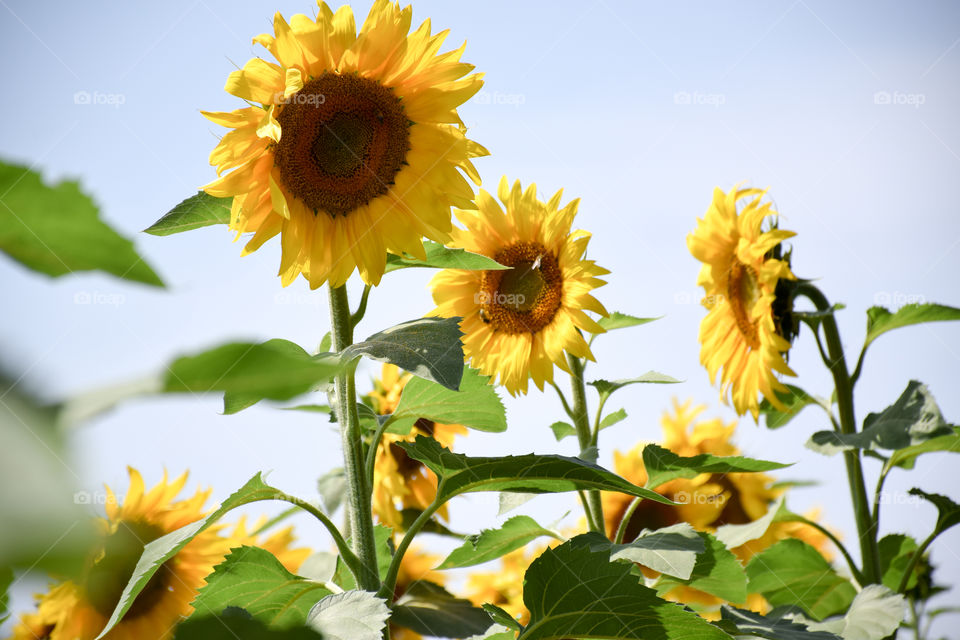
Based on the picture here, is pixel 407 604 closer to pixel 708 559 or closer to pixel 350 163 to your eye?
pixel 708 559

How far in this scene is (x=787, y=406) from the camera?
4.39 feet

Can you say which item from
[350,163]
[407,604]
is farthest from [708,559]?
[350,163]

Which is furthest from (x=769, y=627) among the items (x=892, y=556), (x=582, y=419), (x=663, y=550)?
(x=892, y=556)

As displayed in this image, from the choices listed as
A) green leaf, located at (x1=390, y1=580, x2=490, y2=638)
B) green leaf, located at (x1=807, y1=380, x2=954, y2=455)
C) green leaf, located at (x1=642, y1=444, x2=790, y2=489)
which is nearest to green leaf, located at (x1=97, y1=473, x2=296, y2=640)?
green leaf, located at (x1=390, y1=580, x2=490, y2=638)

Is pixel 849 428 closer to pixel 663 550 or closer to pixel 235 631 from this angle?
pixel 663 550

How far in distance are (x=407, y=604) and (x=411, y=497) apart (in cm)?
34

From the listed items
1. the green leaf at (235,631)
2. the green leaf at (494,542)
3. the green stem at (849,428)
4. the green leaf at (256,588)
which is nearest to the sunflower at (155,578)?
the green leaf at (256,588)

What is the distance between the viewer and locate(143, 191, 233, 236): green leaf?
69 centimetres

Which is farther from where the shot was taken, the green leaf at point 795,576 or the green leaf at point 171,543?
the green leaf at point 795,576

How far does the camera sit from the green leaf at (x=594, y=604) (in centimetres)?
61

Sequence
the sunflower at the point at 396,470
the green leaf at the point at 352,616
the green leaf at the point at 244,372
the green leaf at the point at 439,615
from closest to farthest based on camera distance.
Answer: the green leaf at the point at 244,372 → the green leaf at the point at 352,616 → the green leaf at the point at 439,615 → the sunflower at the point at 396,470

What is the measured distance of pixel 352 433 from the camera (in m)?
0.68

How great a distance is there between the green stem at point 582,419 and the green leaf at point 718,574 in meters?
0.14

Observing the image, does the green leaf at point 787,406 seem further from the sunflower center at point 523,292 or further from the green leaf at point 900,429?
the sunflower center at point 523,292
